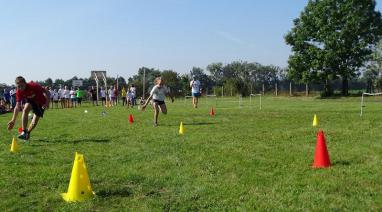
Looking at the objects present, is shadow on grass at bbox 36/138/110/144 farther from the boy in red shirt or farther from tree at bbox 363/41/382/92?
tree at bbox 363/41/382/92

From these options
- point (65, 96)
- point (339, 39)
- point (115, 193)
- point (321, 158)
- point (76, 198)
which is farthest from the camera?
point (339, 39)

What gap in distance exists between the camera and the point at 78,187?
660 cm

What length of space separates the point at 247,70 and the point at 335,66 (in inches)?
3057

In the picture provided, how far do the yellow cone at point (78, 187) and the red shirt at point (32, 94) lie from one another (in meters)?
6.86

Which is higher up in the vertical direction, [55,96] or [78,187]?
[55,96]

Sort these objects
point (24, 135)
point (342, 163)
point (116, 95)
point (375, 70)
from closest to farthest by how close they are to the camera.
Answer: point (342, 163)
point (24, 135)
point (116, 95)
point (375, 70)

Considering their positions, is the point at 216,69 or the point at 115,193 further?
the point at 216,69

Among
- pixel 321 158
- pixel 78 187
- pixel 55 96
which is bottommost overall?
pixel 78 187

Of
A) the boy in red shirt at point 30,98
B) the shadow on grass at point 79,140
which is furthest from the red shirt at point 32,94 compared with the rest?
the shadow on grass at point 79,140

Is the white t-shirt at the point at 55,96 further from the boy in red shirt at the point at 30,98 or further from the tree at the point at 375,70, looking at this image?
the tree at the point at 375,70

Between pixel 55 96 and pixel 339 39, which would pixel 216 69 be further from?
pixel 55 96

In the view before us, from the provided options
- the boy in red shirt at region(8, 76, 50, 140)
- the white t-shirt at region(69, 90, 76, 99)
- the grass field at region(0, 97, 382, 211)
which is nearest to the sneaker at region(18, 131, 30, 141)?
the boy in red shirt at region(8, 76, 50, 140)

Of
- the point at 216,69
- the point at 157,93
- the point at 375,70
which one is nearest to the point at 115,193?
the point at 157,93

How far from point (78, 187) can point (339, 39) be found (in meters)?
56.0
